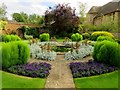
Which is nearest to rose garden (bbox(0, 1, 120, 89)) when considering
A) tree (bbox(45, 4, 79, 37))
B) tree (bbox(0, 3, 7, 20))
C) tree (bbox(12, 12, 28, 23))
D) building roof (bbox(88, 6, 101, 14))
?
tree (bbox(45, 4, 79, 37))

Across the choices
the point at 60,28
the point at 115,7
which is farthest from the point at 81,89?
the point at 115,7

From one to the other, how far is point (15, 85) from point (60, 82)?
1.77 m

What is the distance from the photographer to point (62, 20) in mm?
34531

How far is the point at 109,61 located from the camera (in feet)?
35.6

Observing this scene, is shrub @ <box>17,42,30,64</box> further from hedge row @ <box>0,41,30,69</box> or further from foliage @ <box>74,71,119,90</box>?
foliage @ <box>74,71,119,90</box>

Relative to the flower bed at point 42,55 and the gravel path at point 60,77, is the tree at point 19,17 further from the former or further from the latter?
the gravel path at point 60,77

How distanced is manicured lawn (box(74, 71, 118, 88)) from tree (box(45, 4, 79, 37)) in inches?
1006

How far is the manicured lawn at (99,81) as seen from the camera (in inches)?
319

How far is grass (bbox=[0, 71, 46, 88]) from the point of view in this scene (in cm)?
791

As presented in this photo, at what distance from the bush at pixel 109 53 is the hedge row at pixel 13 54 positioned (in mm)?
3539

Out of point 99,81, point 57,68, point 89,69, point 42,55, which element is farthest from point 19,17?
point 99,81

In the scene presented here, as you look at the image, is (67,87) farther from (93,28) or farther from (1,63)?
(93,28)

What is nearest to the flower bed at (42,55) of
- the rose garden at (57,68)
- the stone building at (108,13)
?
the rose garden at (57,68)

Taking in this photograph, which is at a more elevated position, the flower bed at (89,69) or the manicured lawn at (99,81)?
the flower bed at (89,69)
